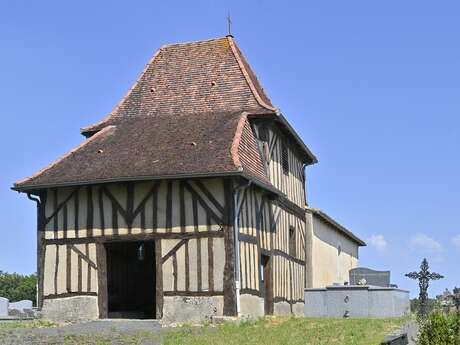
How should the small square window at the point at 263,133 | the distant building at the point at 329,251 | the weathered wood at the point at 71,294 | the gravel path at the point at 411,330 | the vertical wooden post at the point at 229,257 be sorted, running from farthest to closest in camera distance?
the distant building at the point at 329,251 → the small square window at the point at 263,133 → the weathered wood at the point at 71,294 → the vertical wooden post at the point at 229,257 → the gravel path at the point at 411,330

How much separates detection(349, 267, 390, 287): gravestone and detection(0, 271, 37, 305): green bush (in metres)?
32.7

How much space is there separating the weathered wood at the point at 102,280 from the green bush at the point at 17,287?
42.2 metres

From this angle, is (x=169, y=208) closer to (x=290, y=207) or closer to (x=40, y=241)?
(x=40, y=241)

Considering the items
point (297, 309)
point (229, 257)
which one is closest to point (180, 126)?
point (229, 257)

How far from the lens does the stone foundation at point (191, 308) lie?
18781 millimetres

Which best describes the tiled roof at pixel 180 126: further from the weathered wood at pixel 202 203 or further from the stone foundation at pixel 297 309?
the stone foundation at pixel 297 309

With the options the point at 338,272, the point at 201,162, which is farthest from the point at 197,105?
the point at 338,272

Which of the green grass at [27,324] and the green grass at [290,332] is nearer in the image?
the green grass at [290,332]

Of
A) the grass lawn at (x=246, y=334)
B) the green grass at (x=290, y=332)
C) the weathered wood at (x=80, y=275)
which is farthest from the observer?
the weathered wood at (x=80, y=275)

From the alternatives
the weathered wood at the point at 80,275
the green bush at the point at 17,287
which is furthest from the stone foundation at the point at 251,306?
the green bush at the point at 17,287

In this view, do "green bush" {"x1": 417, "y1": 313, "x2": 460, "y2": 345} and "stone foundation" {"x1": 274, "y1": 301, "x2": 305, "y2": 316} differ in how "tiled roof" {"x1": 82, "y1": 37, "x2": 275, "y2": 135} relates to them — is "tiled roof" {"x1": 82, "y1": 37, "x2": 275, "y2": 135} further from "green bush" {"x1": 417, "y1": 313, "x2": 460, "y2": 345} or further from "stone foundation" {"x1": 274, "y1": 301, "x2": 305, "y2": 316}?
"green bush" {"x1": 417, "y1": 313, "x2": 460, "y2": 345}

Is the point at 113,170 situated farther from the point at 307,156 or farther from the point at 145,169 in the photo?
the point at 307,156

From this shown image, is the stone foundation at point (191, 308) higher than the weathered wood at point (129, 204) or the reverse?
the reverse

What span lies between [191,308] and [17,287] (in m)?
47.7
